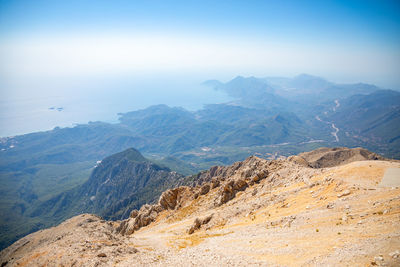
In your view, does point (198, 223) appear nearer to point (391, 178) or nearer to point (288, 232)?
point (288, 232)

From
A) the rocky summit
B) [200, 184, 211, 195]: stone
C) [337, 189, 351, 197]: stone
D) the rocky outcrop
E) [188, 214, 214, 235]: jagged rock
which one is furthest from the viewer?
[200, 184, 211, 195]: stone

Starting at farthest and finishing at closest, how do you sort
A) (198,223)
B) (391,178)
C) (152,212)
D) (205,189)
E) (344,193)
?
(152,212)
(205,189)
(198,223)
(391,178)
(344,193)

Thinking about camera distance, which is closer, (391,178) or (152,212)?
(391,178)

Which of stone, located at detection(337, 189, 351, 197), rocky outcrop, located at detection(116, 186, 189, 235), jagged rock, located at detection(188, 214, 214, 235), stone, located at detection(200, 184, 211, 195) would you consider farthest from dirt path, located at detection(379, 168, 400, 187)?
rocky outcrop, located at detection(116, 186, 189, 235)

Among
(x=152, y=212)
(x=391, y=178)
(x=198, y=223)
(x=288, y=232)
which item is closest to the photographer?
(x=288, y=232)

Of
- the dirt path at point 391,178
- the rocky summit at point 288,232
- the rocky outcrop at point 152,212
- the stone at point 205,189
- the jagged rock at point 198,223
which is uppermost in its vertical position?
the dirt path at point 391,178

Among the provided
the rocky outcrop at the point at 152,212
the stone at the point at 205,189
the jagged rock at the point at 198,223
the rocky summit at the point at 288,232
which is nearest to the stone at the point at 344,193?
the rocky summit at the point at 288,232

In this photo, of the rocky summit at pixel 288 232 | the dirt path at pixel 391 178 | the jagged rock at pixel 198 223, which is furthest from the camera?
the jagged rock at pixel 198 223

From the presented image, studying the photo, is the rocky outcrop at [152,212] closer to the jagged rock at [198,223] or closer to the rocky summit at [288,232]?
the rocky summit at [288,232]

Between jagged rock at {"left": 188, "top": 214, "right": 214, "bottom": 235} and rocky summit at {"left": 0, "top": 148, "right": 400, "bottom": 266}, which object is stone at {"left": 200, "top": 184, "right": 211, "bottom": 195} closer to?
rocky summit at {"left": 0, "top": 148, "right": 400, "bottom": 266}

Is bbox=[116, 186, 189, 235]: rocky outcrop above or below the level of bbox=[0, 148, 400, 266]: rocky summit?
below

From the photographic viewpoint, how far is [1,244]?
189375mm

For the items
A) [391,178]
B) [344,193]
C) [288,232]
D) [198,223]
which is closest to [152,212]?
[198,223]

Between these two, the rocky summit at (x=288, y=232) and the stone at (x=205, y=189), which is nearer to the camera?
the rocky summit at (x=288, y=232)
